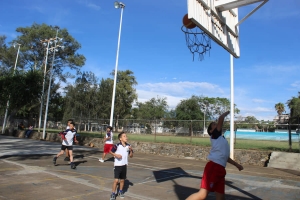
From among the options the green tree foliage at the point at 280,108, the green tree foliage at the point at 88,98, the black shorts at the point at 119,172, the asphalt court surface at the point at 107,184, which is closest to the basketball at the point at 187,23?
the black shorts at the point at 119,172

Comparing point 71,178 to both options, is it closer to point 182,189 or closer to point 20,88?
point 182,189

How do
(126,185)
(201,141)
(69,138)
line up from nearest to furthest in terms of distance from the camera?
(126,185) < (69,138) < (201,141)

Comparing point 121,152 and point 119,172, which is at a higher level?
point 121,152

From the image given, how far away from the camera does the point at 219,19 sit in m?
6.07

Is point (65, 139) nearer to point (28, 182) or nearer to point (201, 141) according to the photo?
point (28, 182)

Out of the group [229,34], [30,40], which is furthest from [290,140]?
[30,40]

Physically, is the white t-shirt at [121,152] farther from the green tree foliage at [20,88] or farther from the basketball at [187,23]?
the green tree foliage at [20,88]

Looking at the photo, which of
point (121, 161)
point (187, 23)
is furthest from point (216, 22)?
point (121, 161)

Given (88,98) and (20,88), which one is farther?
(88,98)

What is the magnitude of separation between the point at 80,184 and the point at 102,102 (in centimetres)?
A: 3756

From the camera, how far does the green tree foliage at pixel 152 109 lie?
79500mm

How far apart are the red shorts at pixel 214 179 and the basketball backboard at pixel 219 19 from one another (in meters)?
2.73

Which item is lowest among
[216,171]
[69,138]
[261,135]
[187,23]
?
[216,171]

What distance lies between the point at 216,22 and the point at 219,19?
170 mm
